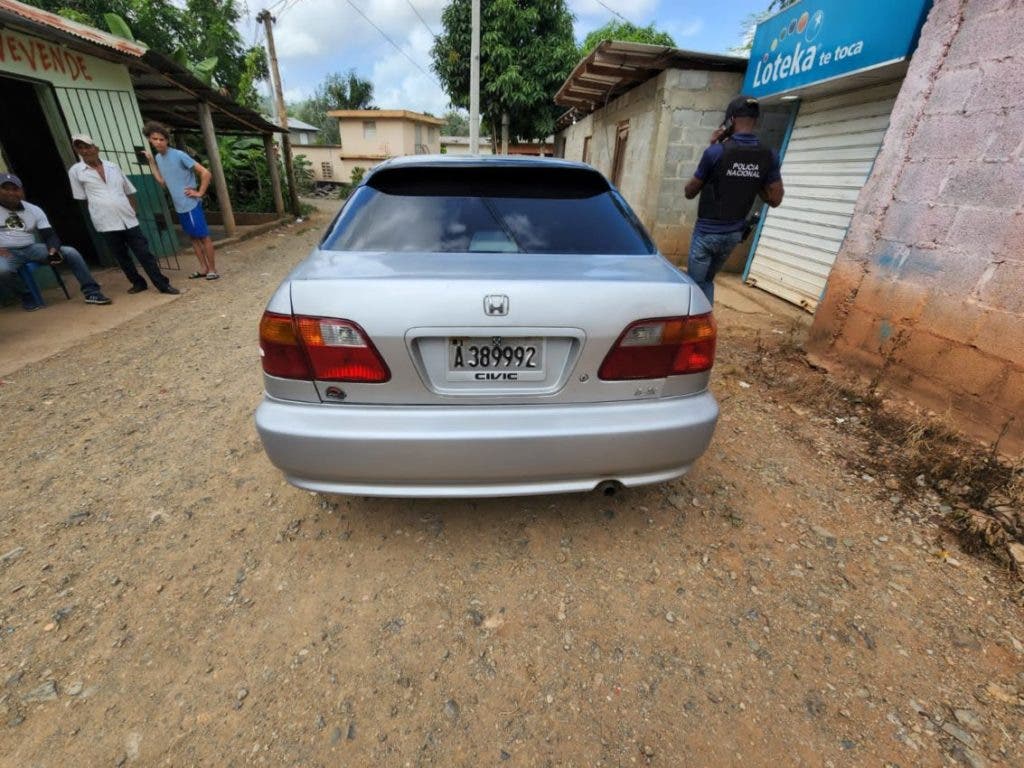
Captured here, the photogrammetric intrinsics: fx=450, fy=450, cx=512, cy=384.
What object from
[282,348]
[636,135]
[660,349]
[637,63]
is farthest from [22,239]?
[636,135]

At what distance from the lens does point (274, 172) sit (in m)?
11.8

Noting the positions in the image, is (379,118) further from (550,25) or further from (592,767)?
(592,767)

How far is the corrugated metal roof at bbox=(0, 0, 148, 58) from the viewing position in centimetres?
484

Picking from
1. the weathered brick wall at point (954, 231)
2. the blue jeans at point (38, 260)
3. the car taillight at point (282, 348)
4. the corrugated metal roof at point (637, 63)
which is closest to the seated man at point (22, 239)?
the blue jeans at point (38, 260)

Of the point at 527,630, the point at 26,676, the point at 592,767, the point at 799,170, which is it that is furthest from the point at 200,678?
the point at 799,170

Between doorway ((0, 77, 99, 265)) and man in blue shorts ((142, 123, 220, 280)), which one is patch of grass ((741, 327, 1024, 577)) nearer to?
man in blue shorts ((142, 123, 220, 280))

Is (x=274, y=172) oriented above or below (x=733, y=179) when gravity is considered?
below

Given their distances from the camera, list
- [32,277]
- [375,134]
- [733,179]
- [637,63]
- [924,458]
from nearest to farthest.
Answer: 1. [924,458]
2. [733,179]
3. [32,277]
4. [637,63]
5. [375,134]

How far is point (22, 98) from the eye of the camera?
19.6ft

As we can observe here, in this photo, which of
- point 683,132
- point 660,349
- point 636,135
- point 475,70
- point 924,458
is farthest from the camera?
point 475,70

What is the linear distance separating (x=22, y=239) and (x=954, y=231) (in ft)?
25.5

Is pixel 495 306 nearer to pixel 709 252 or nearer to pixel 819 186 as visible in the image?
pixel 709 252

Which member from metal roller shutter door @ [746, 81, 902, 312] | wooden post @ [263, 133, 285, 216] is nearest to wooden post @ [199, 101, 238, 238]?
wooden post @ [263, 133, 285, 216]

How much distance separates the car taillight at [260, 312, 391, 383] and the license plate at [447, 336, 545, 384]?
0.24 metres
